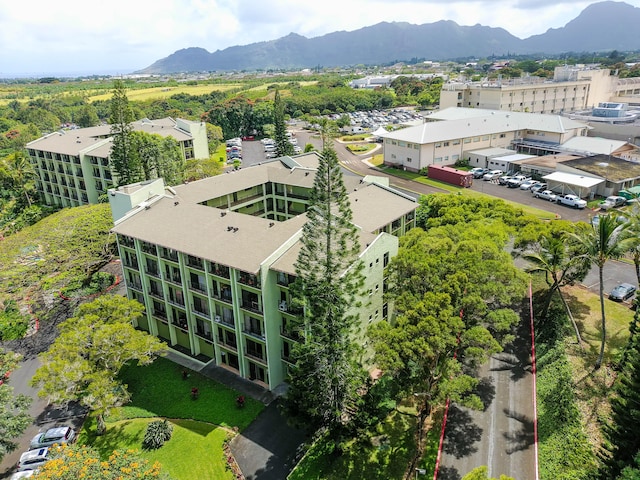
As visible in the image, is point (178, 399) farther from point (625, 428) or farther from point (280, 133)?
point (280, 133)

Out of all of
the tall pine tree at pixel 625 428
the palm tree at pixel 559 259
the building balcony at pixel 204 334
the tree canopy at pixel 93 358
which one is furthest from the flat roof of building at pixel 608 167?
the tree canopy at pixel 93 358

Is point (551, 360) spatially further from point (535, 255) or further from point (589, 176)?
point (589, 176)

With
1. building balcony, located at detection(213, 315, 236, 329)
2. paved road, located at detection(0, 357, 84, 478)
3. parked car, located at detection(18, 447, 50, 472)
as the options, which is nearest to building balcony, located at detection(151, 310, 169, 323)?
building balcony, located at detection(213, 315, 236, 329)

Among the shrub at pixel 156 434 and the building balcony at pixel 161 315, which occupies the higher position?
the building balcony at pixel 161 315

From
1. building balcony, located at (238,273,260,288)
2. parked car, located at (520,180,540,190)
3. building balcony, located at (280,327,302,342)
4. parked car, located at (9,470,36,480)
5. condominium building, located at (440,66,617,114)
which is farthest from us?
condominium building, located at (440,66,617,114)

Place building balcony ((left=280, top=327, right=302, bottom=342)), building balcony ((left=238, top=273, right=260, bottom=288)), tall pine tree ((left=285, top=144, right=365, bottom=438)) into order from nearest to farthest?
tall pine tree ((left=285, top=144, right=365, bottom=438)) → building balcony ((left=238, top=273, right=260, bottom=288)) → building balcony ((left=280, top=327, right=302, bottom=342))

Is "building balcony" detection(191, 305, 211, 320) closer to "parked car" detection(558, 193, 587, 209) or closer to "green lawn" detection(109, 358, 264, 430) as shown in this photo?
"green lawn" detection(109, 358, 264, 430)

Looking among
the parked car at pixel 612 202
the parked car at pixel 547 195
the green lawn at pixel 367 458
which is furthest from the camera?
the parked car at pixel 547 195

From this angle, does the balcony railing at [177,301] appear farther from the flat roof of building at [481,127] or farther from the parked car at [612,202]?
the parked car at [612,202]
